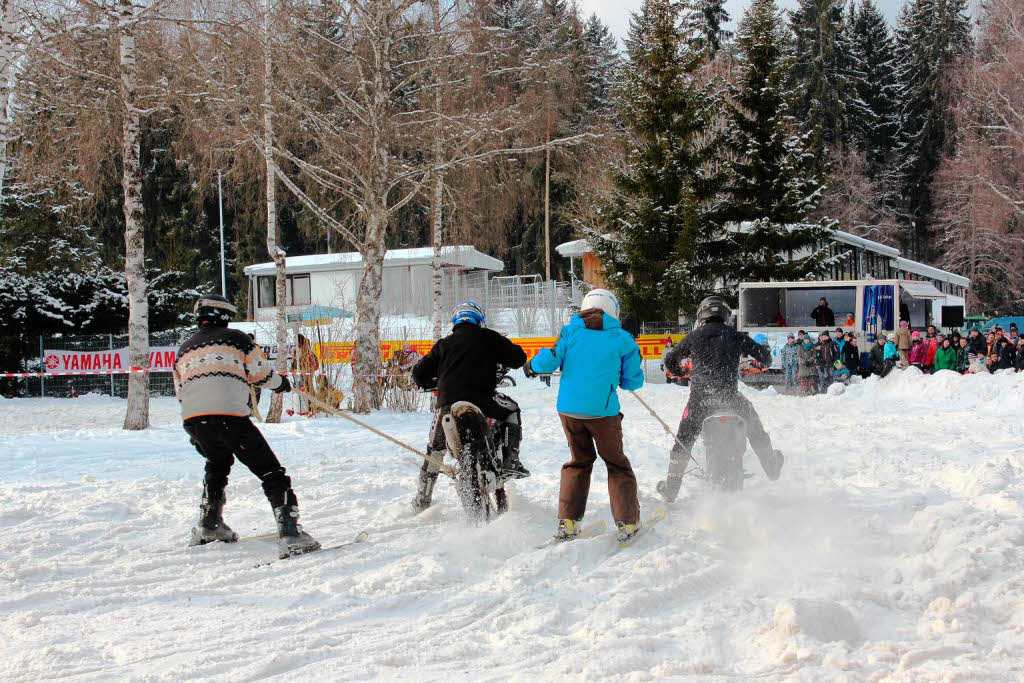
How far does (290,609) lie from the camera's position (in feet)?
14.5

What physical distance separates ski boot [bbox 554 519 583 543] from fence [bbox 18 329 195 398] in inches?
710

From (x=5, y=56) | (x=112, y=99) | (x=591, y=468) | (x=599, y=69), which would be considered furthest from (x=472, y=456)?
(x=599, y=69)

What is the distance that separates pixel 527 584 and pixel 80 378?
20922 mm

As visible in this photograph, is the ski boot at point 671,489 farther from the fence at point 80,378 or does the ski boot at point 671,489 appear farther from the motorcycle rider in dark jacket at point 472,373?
the fence at point 80,378

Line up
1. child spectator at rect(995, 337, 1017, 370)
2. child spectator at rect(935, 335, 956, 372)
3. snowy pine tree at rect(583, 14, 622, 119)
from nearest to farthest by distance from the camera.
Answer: child spectator at rect(995, 337, 1017, 370)
child spectator at rect(935, 335, 956, 372)
snowy pine tree at rect(583, 14, 622, 119)

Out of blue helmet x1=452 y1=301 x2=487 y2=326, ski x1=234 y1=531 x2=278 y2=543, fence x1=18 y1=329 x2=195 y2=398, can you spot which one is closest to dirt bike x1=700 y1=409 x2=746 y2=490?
blue helmet x1=452 y1=301 x2=487 y2=326

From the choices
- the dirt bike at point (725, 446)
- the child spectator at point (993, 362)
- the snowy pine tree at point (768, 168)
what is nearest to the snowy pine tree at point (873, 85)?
the snowy pine tree at point (768, 168)

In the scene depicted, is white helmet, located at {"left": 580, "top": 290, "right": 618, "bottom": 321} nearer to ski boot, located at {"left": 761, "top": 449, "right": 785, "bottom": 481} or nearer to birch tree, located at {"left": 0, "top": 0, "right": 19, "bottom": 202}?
ski boot, located at {"left": 761, "top": 449, "right": 785, "bottom": 481}

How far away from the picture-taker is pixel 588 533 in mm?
5641

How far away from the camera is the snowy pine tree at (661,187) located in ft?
80.7

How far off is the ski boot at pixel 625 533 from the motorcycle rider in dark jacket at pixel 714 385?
1.37 m

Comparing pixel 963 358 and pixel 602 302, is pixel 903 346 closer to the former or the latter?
pixel 963 358

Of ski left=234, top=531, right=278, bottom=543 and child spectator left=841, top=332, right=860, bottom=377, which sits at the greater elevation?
child spectator left=841, top=332, right=860, bottom=377

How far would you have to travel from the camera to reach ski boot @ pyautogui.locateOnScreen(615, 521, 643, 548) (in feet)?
17.8
